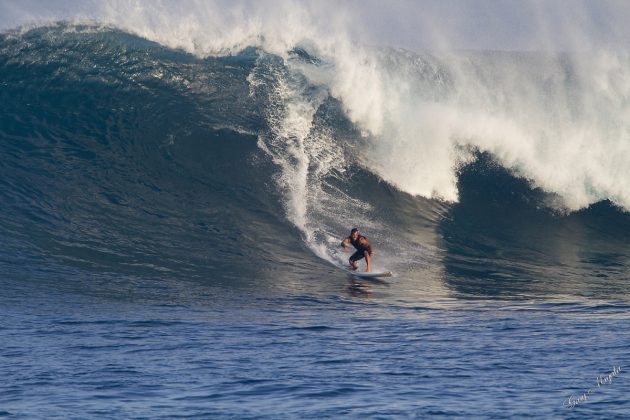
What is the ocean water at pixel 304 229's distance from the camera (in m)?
7.85

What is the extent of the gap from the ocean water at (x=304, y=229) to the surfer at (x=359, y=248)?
31cm

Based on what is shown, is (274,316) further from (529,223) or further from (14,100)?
(14,100)

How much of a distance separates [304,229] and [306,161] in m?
2.34

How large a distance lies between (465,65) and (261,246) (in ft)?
31.2

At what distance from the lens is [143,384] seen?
7734 millimetres

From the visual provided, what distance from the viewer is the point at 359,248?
13508 mm

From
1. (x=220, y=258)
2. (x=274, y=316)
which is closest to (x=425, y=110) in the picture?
(x=220, y=258)

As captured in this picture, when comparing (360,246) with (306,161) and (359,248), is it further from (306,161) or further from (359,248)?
(306,161)

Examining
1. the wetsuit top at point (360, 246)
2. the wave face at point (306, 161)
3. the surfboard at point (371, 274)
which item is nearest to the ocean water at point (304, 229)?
the wave face at point (306, 161)

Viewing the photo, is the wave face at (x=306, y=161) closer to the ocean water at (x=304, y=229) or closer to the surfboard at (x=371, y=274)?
the ocean water at (x=304, y=229)

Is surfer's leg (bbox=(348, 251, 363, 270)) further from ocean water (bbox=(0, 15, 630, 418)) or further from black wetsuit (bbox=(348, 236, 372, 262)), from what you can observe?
ocean water (bbox=(0, 15, 630, 418))

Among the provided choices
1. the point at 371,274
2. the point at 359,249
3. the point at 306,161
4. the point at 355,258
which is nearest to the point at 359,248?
the point at 359,249

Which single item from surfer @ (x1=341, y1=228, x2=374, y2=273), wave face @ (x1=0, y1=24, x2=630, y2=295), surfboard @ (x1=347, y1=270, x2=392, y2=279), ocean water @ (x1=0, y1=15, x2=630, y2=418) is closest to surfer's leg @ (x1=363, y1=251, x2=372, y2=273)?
surfer @ (x1=341, y1=228, x2=374, y2=273)

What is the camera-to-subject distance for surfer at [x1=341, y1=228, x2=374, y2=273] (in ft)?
44.0
